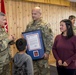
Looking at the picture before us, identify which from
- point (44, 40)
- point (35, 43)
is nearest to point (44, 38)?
point (44, 40)

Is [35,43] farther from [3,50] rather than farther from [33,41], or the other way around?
[3,50]

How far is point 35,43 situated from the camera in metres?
2.50

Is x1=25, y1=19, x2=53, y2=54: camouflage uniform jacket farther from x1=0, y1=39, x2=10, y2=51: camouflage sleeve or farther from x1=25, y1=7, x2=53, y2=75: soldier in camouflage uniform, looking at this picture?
x1=0, y1=39, x2=10, y2=51: camouflage sleeve

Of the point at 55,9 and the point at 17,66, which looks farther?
the point at 55,9

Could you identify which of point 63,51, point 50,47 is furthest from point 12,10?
point 63,51

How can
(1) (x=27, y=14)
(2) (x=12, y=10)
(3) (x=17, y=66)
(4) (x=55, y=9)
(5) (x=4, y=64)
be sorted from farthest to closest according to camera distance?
1. (4) (x=55, y=9)
2. (1) (x=27, y=14)
3. (2) (x=12, y=10)
4. (5) (x=4, y=64)
5. (3) (x=17, y=66)

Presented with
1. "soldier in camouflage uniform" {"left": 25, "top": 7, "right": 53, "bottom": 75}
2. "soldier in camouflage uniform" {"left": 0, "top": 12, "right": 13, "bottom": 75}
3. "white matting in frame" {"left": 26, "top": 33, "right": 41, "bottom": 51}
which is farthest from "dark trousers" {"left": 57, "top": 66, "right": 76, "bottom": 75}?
"soldier in camouflage uniform" {"left": 0, "top": 12, "right": 13, "bottom": 75}

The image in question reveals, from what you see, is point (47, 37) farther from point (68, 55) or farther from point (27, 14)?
point (27, 14)

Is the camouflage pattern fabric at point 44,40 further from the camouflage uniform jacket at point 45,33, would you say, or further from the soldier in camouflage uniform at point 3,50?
the soldier in camouflage uniform at point 3,50

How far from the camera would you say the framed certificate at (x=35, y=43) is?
8.16 ft

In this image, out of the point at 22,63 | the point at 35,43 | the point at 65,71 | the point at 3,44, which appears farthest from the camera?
the point at 35,43

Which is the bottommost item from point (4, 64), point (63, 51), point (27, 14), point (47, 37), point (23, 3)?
point (4, 64)

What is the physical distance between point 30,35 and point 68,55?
2.16 feet

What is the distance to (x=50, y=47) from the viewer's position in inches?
101
